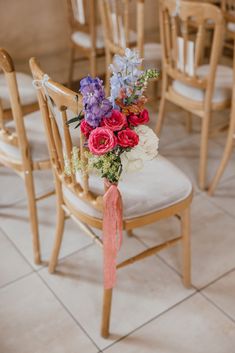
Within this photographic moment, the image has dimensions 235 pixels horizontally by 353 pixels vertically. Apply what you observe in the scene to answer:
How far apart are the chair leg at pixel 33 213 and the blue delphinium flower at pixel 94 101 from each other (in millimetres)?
744

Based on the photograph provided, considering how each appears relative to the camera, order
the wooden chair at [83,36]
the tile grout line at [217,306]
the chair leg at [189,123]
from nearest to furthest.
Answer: the tile grout line at [217,306], the chair leg at [189,123], the wooden chair at [83,36]

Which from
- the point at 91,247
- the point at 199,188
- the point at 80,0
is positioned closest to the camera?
the point at 91,247

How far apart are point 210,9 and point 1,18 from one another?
1678 millimetres

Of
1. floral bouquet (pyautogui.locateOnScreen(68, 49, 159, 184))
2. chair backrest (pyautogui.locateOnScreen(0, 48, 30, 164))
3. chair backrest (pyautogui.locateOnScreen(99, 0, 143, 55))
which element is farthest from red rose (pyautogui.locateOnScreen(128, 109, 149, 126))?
chair backrest (pyautogui.locateOnScreen(99, 0, 143, 55))

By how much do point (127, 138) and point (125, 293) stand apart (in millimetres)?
871

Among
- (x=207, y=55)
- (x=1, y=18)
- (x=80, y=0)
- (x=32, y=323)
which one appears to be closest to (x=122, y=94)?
(x=32, y=323)

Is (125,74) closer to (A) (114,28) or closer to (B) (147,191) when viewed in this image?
(B) (147,191)

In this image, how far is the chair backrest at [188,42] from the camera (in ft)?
6.24

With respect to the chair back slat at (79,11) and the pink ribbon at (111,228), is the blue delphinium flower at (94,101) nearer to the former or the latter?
the pink ribbon at (111,228)

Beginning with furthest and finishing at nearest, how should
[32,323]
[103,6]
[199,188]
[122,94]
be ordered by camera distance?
[103,6] → [199,188] → [32,323] → [122,94]

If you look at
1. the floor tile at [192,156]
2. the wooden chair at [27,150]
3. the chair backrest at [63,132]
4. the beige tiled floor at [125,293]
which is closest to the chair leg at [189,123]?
the floor tile at [192,156]

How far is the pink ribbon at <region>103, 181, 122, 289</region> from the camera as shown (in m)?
1.27

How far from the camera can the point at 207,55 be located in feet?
12.8

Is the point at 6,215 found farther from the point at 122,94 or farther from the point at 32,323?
the point at 122,94
